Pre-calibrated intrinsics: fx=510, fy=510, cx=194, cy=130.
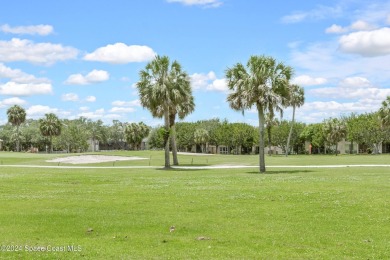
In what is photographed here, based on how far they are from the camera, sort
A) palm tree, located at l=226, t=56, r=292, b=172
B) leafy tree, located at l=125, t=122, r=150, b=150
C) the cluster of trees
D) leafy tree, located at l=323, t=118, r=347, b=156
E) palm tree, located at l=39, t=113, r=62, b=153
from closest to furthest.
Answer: palm tree, located at l=226, t=56, r=292, b=172 < leafy tree, located at l=323, t=118, r=347, b=156 < palm tree, located at l=39, t=113, r=62, b=153 < the cluster of trees < leafy tree, located at l=125, t=122, r=150, b=150

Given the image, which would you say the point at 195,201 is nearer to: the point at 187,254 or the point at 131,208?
the point at 131,208

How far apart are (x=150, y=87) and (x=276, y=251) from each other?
1481 inches

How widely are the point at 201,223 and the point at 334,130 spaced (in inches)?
4017

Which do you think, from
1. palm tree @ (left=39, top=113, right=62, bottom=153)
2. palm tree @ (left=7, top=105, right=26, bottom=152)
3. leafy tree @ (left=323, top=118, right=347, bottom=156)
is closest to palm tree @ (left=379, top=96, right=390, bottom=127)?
leafy tree @ (left=323, top=118, right=347, bottom=156)

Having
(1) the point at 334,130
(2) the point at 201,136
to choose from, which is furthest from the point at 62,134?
(1) the point at 334,130

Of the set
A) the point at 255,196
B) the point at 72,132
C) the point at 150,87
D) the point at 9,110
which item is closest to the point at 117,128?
the point at 72,132

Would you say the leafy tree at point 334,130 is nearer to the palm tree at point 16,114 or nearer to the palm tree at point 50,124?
the palm tree at point 50,124

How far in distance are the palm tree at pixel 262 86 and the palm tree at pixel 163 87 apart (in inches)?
380

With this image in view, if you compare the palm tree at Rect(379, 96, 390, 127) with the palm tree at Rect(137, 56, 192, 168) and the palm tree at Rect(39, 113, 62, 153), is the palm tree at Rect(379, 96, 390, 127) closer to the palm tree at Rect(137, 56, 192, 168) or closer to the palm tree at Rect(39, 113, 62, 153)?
the palm tree at Rect(137, 56, 192, 168)

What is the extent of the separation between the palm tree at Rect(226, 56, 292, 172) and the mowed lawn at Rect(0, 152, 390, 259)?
1588cm

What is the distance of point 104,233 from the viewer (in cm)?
1274

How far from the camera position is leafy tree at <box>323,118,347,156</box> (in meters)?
111

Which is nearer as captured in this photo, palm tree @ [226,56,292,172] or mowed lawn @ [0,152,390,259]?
mowed lawn @ [0,152,390,259]

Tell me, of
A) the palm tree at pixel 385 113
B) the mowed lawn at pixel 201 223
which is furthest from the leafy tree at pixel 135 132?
the mowed lawn at pixel 201 223
